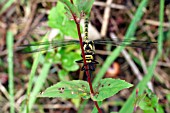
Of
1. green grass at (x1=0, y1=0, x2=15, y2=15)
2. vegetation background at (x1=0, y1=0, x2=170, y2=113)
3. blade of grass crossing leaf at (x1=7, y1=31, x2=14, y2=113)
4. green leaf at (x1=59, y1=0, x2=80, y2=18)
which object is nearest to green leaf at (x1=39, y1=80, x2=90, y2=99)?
green leaf at (x1=59, y1=0, x2=80, y2=18)

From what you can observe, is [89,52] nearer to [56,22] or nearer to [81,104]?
[56,22]

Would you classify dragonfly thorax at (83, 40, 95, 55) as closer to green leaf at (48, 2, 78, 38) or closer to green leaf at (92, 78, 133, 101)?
green leaf at (92, 78, 133, 101)

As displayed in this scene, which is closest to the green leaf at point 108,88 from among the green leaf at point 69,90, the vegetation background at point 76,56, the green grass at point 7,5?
the green leaf at point 69,90

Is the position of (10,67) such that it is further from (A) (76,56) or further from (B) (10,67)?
(A) (76,56)

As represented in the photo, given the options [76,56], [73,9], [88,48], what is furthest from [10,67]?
[73,9]

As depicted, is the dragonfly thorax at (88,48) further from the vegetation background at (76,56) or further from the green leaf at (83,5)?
the vegetation background at (76,56)

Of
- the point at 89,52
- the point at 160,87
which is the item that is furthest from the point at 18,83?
the point at 89,52
